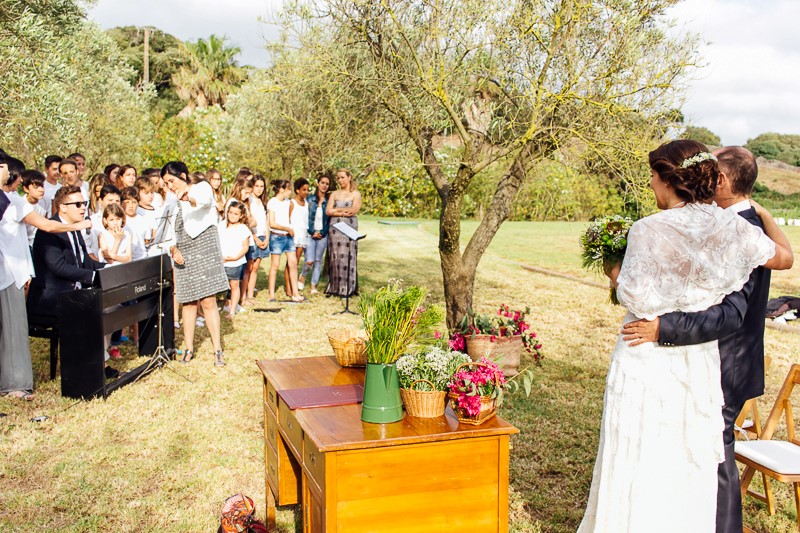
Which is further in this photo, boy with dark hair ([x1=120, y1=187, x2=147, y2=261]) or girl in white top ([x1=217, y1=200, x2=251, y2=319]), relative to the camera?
girl in white top ([x1=217, y1=200, x2=251, y2=319])

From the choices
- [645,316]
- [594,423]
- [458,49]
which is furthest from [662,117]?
[645,316]

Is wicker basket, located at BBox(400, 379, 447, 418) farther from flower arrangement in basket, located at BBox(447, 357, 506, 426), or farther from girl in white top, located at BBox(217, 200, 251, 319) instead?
girl in white top, located at BBox(217, 200, 251, 319)

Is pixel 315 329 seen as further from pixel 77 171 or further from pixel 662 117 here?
pixel 662 117

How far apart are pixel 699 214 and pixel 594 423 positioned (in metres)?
3.50

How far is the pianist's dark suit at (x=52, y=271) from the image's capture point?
677 centimetres

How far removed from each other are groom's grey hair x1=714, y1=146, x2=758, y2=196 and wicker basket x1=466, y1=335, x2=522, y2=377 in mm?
4091

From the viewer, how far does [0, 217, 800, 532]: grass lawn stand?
4535mm

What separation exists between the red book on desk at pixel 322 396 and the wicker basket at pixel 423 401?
1.12ft

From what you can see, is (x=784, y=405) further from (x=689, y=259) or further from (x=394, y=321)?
(x=394, y=321)

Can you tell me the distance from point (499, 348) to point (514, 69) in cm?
288

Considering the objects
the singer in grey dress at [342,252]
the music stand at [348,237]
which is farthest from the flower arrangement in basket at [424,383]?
the singer in grey dress at [342,252]

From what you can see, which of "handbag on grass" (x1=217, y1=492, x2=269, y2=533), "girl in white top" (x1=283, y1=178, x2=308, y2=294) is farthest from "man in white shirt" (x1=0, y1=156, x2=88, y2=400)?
"girl in white top" (x1=283, y1=178, x2=308, y2=294)

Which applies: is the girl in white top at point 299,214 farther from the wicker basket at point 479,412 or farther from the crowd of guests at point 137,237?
the wicker basket at point 479,412

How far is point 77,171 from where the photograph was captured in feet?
30.3
